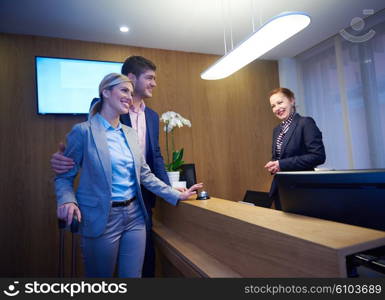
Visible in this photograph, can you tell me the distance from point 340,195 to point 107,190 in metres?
0.97

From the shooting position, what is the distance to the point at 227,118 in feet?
10.8

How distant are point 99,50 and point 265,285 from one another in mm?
2809

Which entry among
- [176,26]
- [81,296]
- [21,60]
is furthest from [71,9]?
[81,296]

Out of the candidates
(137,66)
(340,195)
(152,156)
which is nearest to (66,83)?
(137,66)

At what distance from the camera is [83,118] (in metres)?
2.68

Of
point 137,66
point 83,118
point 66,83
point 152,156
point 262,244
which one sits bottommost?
point 262,244

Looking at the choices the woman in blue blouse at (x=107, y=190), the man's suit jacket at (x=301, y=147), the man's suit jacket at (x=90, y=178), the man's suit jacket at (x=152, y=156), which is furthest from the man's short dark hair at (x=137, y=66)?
the man's suit jacket at (x=301, y=147)

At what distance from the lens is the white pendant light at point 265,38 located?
144cm

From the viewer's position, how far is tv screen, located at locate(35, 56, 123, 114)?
98.2 inches

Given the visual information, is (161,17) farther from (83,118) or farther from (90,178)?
(90,178)

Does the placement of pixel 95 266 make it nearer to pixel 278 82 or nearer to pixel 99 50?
pixel 99 50

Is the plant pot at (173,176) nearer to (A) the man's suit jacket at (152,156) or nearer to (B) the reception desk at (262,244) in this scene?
(A) the man's suit jacket at (152,156)

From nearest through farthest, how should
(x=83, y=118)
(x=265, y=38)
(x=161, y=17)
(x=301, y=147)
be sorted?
(x=265, y=38)
(x=301, y=147)
(x=161, y=17)
(x=83, y=118)

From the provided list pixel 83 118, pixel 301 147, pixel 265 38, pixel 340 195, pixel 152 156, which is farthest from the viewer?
pixel 83 118
